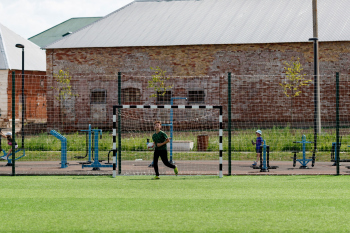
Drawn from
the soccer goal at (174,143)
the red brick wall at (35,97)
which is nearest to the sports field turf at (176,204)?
the soccer goal at (174,143)

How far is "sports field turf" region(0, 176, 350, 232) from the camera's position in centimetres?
745

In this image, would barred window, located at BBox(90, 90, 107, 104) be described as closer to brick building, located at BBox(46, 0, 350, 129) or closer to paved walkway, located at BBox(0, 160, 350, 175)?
brick building, located at BBox(46, 0, 350, 129)

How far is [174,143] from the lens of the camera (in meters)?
22.4

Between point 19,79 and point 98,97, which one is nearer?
point 98,97

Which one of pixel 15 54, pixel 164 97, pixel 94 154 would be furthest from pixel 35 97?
pixel 94 154

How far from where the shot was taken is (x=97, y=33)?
129 ft

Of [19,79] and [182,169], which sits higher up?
[19,79]

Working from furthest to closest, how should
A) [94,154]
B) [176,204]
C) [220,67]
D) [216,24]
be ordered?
[216,24] < [220,67] < [94,154] < [176,204]

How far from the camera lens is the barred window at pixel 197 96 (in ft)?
120

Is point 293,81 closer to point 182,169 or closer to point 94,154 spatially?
point 182,169

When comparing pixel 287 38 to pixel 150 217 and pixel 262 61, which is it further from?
pixel 150 217

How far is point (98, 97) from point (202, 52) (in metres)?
8.37

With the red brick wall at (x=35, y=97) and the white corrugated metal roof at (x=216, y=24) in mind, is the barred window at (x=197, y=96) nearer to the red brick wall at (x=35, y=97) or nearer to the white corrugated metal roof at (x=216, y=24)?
the white corrugated metal roof at (x=216, y=24)

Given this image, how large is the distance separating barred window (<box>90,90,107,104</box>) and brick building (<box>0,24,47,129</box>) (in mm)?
4346
